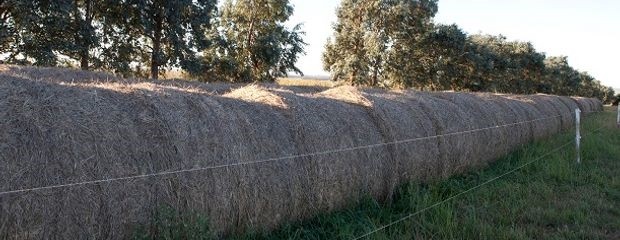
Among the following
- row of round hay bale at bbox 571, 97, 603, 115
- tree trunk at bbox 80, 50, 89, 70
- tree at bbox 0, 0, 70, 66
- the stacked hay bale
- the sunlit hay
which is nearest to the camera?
the stacked hay bale

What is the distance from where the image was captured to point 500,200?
7.78m

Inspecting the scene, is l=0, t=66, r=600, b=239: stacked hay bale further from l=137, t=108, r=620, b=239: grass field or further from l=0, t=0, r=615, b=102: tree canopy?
l=0, t=0, r=615, b=102: tree canopy

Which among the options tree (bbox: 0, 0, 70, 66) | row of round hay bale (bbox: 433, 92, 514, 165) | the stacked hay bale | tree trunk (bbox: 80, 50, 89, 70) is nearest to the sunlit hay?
the stacked hay bale

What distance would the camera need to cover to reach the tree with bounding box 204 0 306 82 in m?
35.5

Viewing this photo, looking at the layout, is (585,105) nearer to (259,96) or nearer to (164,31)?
(164,31)

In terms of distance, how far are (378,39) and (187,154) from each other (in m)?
36.2

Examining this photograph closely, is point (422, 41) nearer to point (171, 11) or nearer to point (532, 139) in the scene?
point (171, 11)

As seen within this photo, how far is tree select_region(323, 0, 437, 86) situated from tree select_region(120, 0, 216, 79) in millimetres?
17120

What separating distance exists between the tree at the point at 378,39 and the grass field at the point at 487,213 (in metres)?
30.3

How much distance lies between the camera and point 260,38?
35594mm

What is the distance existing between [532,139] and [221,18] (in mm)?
28079

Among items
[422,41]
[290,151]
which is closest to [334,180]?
[290,151]

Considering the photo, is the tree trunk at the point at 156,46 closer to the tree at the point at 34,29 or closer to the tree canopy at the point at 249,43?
the tree canopy at the point at 249,43

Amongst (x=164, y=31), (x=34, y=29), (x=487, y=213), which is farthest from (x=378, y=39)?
(x=487, y=213)
